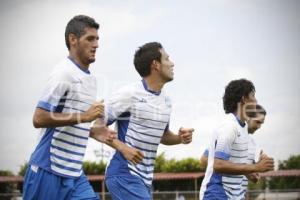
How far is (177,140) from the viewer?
761 centimetres

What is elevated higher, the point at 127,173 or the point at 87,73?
the point at 87,73

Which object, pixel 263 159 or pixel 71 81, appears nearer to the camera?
pixel 71 81

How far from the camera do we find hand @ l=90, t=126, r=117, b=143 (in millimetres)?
6398

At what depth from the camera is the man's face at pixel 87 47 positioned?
6.34 m

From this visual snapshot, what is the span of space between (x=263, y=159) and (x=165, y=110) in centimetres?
137

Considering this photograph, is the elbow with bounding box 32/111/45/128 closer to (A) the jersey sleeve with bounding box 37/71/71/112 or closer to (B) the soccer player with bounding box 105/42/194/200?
(A) the jersey sleeve with bounding box 37/71/71/112

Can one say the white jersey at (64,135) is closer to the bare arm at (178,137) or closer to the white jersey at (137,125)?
the white jersey at (137,125)

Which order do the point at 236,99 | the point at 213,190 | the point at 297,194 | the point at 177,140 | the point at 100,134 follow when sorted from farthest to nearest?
the point at 297,194, the point at 236,99, the point at 213,190, the point at 177,140, the point at 100,134

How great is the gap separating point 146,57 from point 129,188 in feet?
5.44

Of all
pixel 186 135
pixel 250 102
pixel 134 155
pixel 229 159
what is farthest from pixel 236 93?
pixel 134 155

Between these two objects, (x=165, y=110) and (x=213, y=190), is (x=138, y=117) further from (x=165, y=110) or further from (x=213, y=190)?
(x=213, y=190)

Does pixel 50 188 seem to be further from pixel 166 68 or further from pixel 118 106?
pixel 166 68

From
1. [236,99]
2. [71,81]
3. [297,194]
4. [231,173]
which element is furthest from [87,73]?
[297,194]

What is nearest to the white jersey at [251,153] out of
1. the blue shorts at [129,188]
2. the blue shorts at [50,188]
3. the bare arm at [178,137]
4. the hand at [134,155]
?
the bare arm at [178,137]
